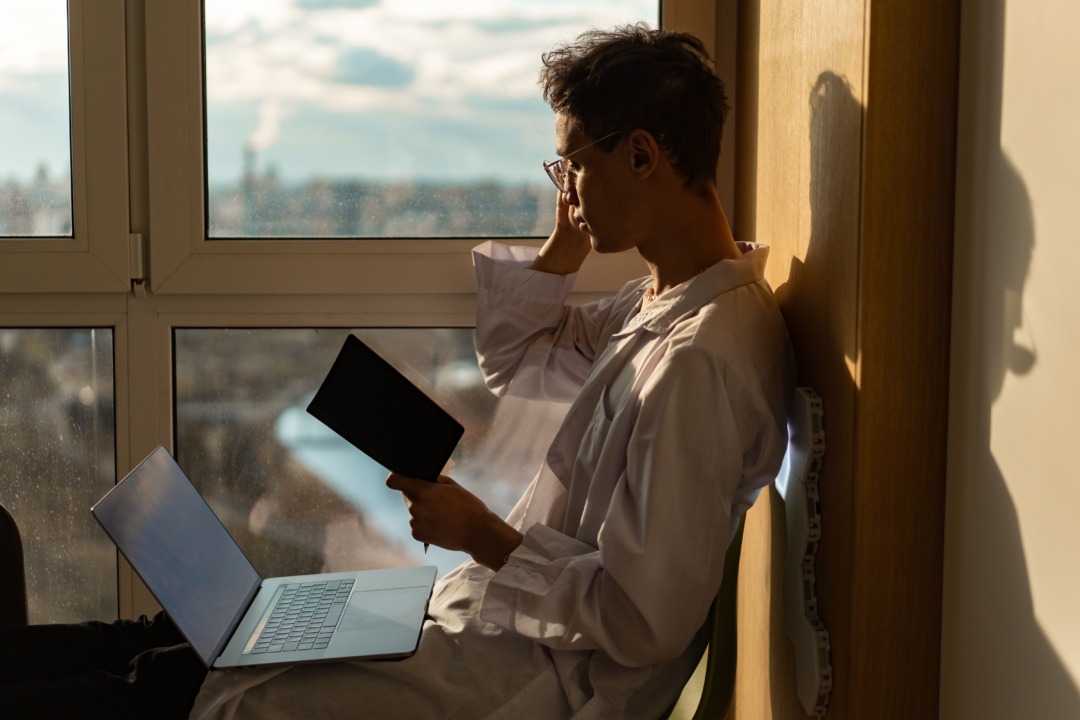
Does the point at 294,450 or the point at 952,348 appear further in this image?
the point at 294,450

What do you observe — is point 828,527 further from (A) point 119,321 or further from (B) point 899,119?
(A) point 119,321

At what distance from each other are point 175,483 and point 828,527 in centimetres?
90

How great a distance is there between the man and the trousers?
69mm

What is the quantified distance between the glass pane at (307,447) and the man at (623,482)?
0.49 m

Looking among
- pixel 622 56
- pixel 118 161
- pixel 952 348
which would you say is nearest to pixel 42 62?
pixel 118 161

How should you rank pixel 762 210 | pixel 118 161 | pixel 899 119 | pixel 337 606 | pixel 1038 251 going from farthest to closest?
1. pixel 118 161
2. pixel 762 210
3. pixel 337 606
4. pixel 899 119
5. pixel 1038 251

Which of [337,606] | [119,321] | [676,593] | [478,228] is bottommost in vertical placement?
[337,606]

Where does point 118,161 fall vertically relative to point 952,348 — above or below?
above

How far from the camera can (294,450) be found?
203 cm

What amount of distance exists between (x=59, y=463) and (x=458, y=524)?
110cm

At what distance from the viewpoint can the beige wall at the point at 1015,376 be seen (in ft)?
2.60

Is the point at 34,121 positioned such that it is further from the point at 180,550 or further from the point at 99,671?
the point at 99,671

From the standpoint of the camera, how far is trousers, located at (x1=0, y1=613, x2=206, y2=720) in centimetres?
120

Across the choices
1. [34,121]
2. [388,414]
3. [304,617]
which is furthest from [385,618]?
[34,121]
